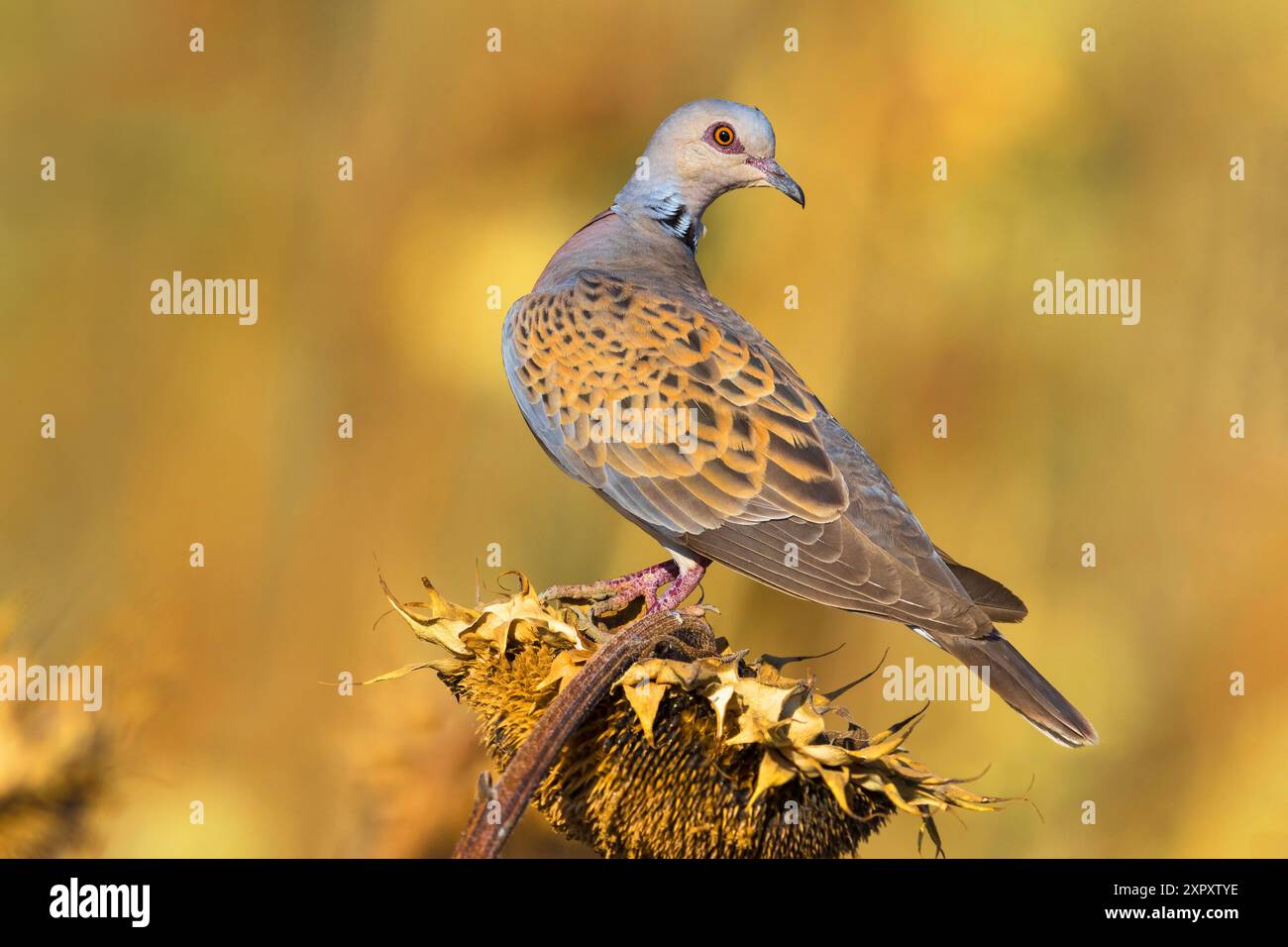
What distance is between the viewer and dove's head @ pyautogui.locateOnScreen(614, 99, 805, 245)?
3.64m

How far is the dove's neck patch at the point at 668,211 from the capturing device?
3.79 metres

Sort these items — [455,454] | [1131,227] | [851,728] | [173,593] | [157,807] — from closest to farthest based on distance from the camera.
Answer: [851,728] → [157,807] → [173,593] → [455,454] → [1131,227]

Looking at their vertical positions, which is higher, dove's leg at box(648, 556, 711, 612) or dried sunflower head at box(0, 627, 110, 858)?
dove's leg at box(648, 556, 711, 612)

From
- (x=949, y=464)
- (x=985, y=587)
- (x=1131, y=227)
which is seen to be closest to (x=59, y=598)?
(x=985, y=587)

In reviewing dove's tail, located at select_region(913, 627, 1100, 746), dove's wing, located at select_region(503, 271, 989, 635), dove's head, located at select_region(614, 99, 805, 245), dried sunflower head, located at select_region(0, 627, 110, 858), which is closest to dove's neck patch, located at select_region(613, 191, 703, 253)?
dove's head, located at select_region(614, 99, 805, 245)

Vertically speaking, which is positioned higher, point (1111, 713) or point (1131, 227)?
point (1131, 227)

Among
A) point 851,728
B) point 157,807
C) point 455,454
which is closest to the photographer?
point 851,728

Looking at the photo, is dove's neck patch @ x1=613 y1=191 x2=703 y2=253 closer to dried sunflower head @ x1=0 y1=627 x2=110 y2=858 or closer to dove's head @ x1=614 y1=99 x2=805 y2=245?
dove's head @ x1=614 y1=99 x2=805 y2=245

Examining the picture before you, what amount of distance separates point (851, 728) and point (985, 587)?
3.47 ft

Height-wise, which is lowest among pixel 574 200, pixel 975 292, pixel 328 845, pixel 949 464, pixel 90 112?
pixel 328 845

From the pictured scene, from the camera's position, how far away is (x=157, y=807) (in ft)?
11.9

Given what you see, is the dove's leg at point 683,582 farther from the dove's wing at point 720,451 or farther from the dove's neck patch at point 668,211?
the dove's neck patch at point 668,211

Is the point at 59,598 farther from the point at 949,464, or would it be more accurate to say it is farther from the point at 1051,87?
the point at 1051,87

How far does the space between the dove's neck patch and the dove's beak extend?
26 centimetres
